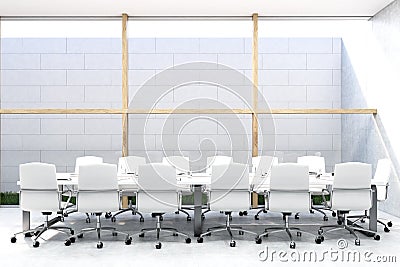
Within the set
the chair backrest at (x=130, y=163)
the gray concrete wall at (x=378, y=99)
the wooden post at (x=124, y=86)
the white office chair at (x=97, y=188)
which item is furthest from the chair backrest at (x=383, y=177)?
the wooden post at (x=124, y=86)

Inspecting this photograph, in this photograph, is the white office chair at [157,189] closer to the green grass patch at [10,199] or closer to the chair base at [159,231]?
the chair base at [159,231]

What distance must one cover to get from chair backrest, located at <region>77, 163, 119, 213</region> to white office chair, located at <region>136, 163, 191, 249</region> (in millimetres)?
309

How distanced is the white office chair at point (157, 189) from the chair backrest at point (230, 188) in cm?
44

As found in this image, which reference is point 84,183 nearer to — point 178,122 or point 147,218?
point 147,218

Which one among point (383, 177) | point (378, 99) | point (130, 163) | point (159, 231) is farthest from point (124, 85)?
point (383, 177)

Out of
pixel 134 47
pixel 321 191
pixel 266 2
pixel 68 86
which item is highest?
pixel 266 2

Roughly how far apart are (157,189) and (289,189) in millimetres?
1453

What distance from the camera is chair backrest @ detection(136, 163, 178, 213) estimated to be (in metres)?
5.67

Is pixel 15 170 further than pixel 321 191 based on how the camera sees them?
Yes

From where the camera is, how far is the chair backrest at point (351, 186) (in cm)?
578

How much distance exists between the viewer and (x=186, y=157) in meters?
8.72

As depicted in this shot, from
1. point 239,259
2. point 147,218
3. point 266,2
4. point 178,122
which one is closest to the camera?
point 239,259

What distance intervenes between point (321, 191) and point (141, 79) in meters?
3.96

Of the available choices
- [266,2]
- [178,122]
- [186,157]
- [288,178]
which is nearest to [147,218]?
[186,157]
